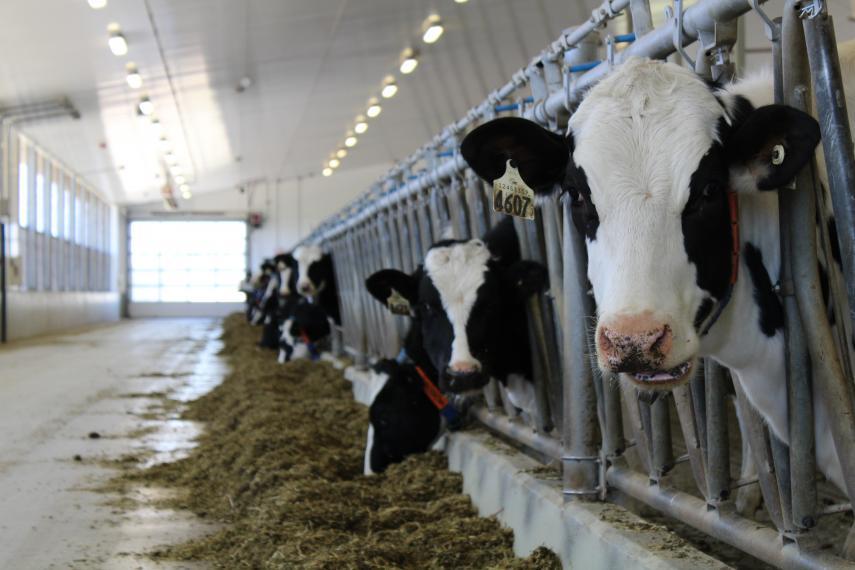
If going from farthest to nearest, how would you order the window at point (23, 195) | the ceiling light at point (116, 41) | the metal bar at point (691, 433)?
the window at point (23, 195), the ceiling light at point (116, 41), the metal bar at point (691, 433)

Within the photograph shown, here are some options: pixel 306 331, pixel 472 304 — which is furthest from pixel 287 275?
pixel 472 304

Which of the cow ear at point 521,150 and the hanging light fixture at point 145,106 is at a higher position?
the hanging light fixture at point 145,106

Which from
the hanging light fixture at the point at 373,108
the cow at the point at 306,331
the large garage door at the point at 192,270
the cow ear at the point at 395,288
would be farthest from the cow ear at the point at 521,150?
the large garage door at the point at 192,270

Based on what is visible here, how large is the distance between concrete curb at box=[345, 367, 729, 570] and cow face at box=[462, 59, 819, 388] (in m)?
0.72

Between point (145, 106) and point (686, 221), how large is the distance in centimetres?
1982

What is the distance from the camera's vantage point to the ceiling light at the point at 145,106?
20562 mm

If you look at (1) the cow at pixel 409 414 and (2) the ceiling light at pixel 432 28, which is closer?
(1) the cow at pixel 409 414

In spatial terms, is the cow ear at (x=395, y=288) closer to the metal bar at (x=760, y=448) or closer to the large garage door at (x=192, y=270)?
the metal bar at (x=760, y=448)

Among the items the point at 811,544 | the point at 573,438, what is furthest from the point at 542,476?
the point at 811,544

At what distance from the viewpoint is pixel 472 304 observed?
519 cm

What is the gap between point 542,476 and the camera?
4.18m

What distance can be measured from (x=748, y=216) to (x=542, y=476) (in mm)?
1840

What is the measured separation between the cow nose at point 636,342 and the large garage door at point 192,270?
42656mm

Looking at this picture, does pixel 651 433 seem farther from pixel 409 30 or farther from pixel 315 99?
pixel 315 99
